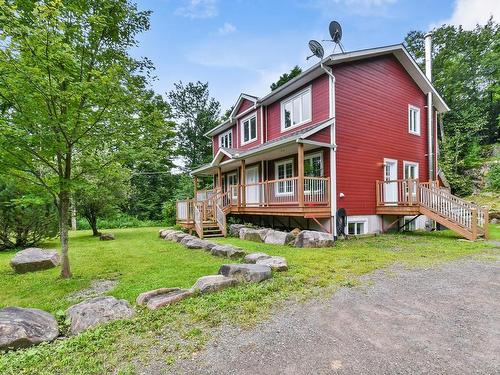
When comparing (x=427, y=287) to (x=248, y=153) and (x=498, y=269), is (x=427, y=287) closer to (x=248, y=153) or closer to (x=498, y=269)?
(x=498, y=269)

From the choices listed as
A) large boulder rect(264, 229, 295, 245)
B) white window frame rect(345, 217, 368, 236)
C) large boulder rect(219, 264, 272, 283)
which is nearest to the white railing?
white window frame rect(345, 217, 368, 236)

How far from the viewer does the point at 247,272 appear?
521 cm

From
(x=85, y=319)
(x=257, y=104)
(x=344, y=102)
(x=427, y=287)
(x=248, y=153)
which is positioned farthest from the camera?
(x=257, y=104)

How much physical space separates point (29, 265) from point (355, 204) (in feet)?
35.6

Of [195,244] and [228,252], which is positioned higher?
[228,252]

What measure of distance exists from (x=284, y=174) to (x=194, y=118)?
23.4 meters

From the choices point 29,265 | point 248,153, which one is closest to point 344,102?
point 248,153

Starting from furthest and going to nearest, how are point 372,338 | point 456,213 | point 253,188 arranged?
1. point 253,188
2. point 456,213
3. point 372,338

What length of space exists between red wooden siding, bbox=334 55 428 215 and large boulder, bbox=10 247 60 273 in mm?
9531

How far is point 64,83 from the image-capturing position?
5504 mm

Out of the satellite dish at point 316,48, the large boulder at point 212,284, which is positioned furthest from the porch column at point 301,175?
the large boulder at point 212,284

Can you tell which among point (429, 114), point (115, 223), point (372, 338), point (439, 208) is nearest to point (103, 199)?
point (115, 223)

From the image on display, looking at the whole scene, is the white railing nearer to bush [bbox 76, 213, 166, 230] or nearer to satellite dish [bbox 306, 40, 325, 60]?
satellite dish [bbox 306, 40, 325, 60]

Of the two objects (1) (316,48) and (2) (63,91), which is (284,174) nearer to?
(1) (316,48)
